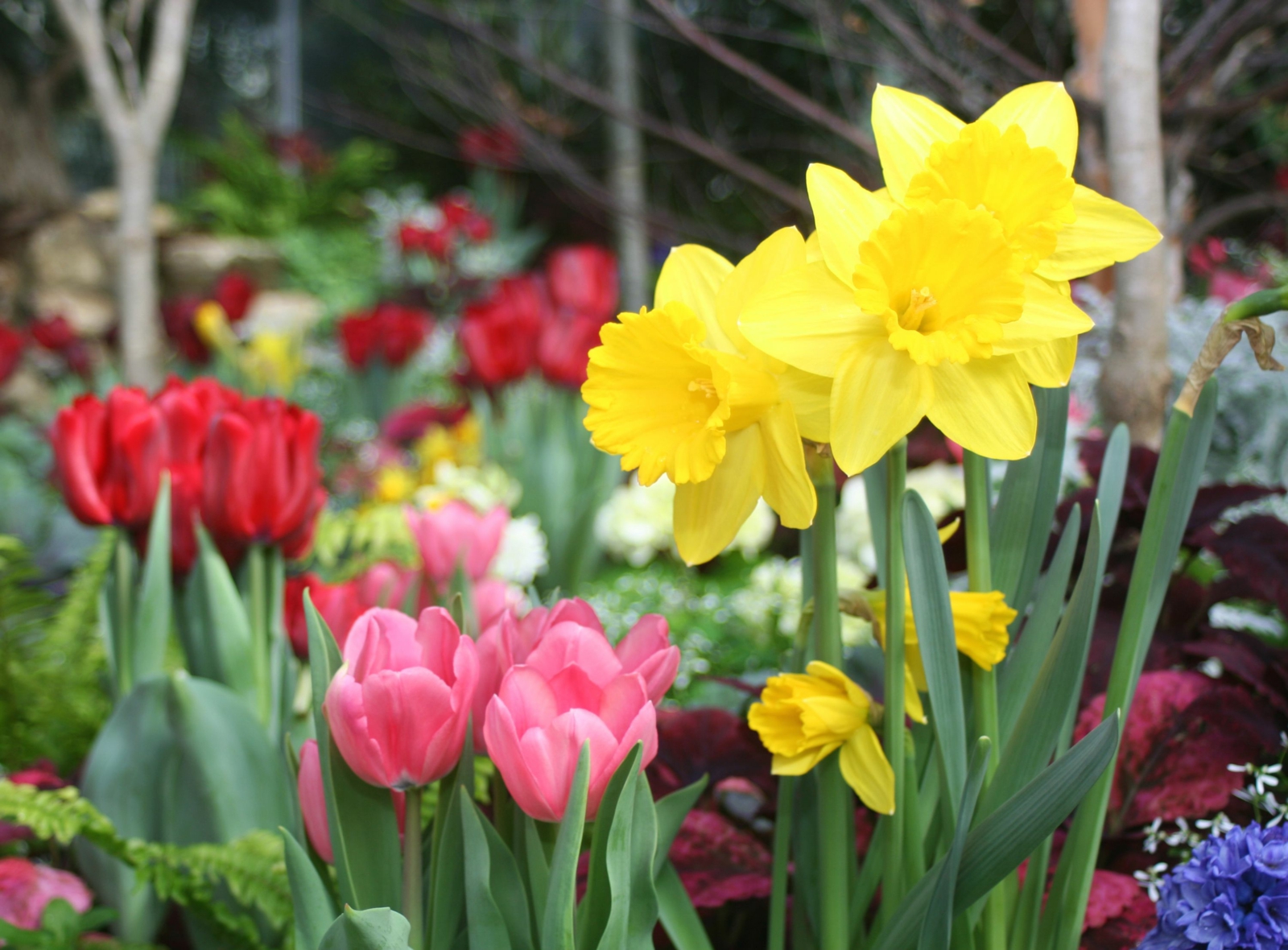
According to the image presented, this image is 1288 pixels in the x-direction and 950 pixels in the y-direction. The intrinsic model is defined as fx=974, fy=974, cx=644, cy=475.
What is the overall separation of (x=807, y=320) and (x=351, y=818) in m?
0.41

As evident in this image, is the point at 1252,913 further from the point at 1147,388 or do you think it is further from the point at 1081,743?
the point at 1147,388

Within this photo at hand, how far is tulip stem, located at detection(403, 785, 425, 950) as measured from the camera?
1.96 ft

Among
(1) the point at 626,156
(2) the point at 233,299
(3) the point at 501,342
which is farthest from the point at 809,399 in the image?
(1) the point at 626,156

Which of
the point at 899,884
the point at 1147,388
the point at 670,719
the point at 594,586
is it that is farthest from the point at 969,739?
the point at 594,586

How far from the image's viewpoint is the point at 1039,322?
515mm

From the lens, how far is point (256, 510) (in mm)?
972

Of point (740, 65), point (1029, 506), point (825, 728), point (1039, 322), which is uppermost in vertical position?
point (740, 65)

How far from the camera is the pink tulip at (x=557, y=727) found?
20.5 inches

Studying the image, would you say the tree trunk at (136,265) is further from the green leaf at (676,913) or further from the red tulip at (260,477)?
the green leaf at (676,913)

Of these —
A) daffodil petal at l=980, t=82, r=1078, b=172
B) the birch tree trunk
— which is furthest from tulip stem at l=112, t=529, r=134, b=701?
the birch tree trunk

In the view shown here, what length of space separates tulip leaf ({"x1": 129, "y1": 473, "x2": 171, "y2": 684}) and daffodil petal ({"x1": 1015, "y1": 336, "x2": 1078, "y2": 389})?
78cm

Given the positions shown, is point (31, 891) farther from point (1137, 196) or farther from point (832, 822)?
point (1137, 196)

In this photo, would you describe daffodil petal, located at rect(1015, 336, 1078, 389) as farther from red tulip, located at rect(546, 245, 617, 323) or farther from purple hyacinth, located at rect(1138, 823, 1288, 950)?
red tulip, located at rect(546, 245, 617, 323)

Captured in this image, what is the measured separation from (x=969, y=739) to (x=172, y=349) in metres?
4.23
